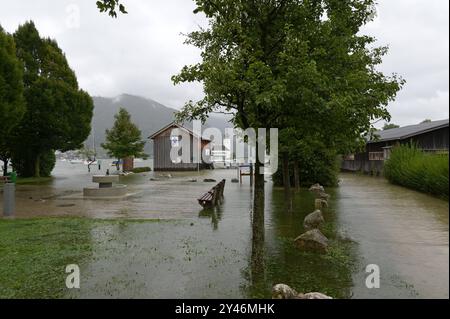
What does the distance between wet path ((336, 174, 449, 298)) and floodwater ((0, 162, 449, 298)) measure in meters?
0.02

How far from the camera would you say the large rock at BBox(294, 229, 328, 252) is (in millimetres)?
7898

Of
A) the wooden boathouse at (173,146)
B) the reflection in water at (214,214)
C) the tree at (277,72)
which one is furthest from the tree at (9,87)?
the wooden boathouse at (173,146)

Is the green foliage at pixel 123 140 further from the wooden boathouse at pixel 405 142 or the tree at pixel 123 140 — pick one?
the wooden boathouse at pixel 405 142

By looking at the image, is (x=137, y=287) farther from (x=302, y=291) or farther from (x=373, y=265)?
(x=373, y=265)

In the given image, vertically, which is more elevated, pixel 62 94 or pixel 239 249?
pixel 62 94

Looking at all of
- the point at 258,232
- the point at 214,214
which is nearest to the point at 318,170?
the point at 214,214

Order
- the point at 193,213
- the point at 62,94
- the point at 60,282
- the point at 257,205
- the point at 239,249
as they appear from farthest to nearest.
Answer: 1. the point at 62,94
2. the point at 193,213
3. the point at 239,249
4. the point at 257,205
5. the point at 60,282

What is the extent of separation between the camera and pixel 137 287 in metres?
5.76

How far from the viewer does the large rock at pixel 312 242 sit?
790 centimetres
